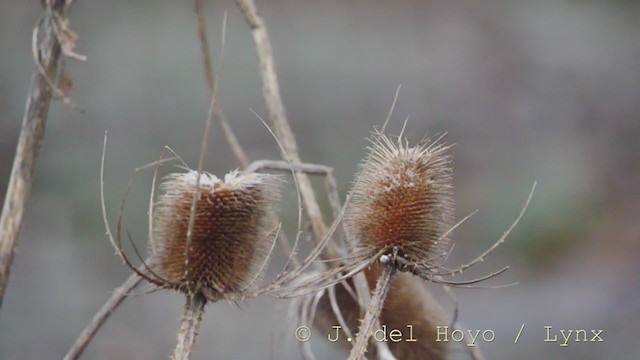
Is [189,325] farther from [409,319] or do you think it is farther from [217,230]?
[409,319]

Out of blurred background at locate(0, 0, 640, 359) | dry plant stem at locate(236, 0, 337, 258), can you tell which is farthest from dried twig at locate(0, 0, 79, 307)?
blurred background at locate(0, 0, 640, 359)

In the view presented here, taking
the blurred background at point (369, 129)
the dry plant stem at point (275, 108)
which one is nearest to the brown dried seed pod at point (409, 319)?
the dry plant stem at point (275, 108)

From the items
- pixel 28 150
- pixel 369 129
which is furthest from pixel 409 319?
pixel 369 129

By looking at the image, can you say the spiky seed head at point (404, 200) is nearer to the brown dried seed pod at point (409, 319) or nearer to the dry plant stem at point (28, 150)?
the brown dried seed pod at point (409, 319)

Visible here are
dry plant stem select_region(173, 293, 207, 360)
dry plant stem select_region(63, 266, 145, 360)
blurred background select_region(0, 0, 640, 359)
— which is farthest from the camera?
blurred background select_region(0, 0, 640, 359)

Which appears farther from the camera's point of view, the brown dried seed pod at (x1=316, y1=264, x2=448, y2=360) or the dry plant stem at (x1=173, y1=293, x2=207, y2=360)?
the brown dried seed pod at (x1=316, y1=264, x2=448, y2=360)

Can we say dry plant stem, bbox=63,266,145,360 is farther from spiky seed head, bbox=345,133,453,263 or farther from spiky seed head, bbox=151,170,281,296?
spiky seed head, bbox=345,133,453,263

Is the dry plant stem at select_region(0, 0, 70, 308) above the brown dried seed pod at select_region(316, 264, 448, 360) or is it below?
above
